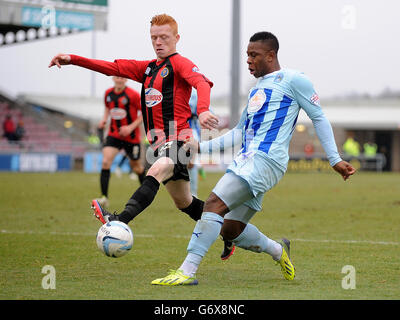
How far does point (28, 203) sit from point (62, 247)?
684 cm

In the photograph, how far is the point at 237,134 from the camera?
6.03m

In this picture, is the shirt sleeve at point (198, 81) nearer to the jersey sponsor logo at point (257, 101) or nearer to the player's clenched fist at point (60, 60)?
the jersey sponsor logo at point (257, 101)

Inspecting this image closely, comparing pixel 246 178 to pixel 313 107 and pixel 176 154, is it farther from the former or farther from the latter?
pixel 176 154

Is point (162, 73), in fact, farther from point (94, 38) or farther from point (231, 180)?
point (94, 38)

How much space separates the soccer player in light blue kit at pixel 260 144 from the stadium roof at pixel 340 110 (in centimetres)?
4347

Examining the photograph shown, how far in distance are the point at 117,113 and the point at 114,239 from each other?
7771 mm

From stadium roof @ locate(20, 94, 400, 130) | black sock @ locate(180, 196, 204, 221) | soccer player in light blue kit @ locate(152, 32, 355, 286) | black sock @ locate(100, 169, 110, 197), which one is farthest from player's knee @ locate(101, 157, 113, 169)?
stadium roof @ locate(20, 94, 400, 130)

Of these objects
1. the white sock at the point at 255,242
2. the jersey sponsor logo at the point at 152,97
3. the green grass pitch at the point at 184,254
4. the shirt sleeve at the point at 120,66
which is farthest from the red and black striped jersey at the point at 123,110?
the white sock at the point at 255,242

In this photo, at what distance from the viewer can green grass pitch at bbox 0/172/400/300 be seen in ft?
17.7

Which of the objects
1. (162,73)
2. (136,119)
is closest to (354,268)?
(162,73)

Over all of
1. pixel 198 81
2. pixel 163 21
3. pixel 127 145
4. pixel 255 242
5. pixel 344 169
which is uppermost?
pixel 163 21

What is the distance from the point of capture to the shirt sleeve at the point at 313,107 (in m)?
5.77

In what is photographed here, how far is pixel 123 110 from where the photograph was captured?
13.2m
